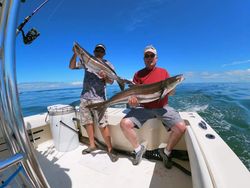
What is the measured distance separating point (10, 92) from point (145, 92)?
1776mm

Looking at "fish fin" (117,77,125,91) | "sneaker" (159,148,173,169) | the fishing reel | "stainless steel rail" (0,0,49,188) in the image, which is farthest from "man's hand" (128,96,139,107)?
"stainless steel rail" (0,0,49,188)

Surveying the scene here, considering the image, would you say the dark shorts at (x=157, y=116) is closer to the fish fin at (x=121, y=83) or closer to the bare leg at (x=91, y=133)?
the fish fin at (x=121, y=83)

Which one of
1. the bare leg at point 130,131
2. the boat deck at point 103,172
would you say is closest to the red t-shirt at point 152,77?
the bare leg at point 130,131

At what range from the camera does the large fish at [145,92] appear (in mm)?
2133

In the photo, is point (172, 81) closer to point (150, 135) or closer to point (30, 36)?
point (150, 135)

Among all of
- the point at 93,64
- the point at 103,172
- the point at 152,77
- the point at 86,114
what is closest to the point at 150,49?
the point at 152,77

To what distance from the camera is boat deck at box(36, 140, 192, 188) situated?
1.88 meters

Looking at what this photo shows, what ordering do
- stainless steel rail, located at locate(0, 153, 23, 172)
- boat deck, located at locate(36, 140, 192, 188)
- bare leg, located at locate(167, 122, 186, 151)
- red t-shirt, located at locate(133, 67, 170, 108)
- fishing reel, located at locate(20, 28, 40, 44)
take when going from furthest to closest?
red t-shirt, located at locate(133, 67, 170, 108), bare leg, located at locate(167, 122, 186, 151), boat deck, located at locate(36, 140, 192, 188), fishing reel, located at locate(20, 28, 40, 44), stainless steel rail, located at locate(0, 153, 23, 172)

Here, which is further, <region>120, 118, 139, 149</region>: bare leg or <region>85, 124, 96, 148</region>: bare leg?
<region>85, 124, 96, 148</region>: bare leg

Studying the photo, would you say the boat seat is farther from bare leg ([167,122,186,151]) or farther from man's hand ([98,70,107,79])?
man's hand ([98,70,107,79])

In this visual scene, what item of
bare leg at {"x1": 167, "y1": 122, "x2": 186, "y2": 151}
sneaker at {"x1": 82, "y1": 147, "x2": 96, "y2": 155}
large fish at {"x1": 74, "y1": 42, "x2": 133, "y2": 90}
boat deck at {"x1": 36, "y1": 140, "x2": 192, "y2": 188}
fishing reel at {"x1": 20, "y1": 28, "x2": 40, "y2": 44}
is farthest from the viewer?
sneaker at {"x1": 82, "y1": 147, "x2": 96, "y2": 155}

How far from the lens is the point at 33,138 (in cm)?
274

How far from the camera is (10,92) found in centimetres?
59

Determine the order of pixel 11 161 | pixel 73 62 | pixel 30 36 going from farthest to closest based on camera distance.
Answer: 1. pixel 73 62
2. pixel 30 36
3. pixel 11 161
